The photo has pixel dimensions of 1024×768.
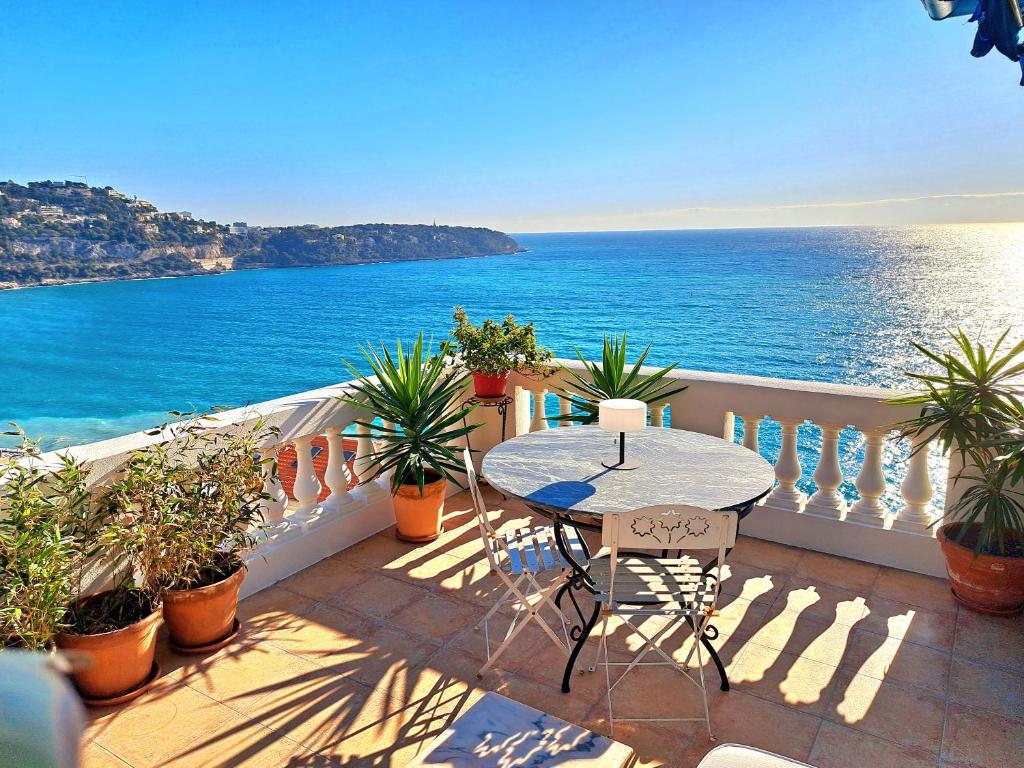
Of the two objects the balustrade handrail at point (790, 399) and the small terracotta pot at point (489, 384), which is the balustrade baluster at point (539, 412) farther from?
the balustrade handrail at point (790, 399)

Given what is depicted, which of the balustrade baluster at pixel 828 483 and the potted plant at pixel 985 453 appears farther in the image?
the balustrade baluster at pixel 828 483

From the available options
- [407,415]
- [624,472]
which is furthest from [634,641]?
[407,415]

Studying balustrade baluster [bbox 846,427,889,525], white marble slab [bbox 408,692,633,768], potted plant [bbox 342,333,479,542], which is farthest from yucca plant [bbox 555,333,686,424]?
white marble slab [bbox 408,692,633,768]

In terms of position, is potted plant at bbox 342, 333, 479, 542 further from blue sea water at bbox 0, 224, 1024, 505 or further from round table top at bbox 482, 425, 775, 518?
blue sea water at bbox 0, 224, 1024, 505

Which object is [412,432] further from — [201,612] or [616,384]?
[201,612]

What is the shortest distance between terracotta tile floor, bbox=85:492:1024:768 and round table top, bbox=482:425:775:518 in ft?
2.66

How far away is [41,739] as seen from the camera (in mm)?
506

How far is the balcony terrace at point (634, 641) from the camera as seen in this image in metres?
2.58

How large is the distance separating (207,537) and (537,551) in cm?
146

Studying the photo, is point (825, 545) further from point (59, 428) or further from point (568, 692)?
point (59, 428)

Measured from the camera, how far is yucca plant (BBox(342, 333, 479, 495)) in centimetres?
407

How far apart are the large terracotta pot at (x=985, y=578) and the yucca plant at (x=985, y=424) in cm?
6

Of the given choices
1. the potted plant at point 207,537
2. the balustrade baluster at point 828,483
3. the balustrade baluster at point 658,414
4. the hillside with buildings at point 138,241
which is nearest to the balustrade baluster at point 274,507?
the potted plant at point 207,537

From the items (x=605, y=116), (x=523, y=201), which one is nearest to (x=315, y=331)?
(x=523, y=201)
